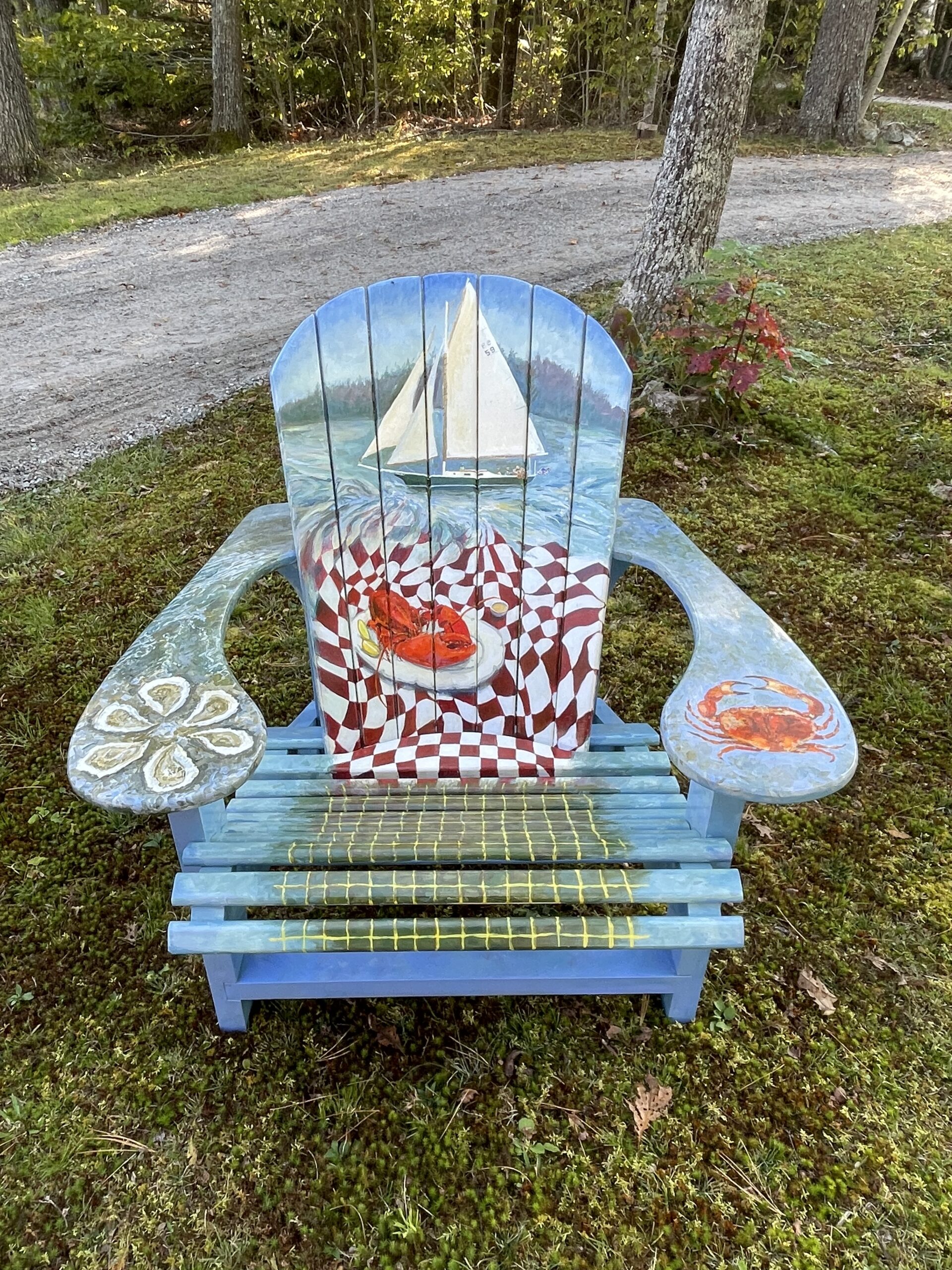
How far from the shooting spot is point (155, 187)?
8023 mm

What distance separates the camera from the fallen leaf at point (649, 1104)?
1577 millimetres

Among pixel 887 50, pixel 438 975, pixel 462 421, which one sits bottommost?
pixel 438 975

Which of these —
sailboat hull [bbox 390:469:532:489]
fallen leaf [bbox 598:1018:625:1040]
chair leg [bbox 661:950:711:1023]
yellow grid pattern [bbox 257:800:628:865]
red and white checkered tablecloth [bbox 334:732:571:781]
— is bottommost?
fallen leaf [bbox 598:1018:625:1040]

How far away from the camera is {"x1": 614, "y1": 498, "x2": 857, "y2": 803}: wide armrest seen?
1.23 metres

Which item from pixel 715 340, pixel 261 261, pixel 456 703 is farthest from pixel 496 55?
pixel 456 703

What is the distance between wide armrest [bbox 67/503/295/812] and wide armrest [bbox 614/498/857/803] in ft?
2.31

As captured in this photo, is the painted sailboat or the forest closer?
the painted sailboat

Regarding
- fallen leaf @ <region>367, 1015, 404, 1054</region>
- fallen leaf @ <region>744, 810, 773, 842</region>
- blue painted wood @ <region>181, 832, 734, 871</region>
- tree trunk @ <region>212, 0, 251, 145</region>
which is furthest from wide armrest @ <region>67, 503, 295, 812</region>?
tree trunk @ <region>212, 0, 251, 145</region>

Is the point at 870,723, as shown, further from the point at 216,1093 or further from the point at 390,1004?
the point at 216,1093

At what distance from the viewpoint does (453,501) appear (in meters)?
1.88

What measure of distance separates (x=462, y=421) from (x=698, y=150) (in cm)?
290

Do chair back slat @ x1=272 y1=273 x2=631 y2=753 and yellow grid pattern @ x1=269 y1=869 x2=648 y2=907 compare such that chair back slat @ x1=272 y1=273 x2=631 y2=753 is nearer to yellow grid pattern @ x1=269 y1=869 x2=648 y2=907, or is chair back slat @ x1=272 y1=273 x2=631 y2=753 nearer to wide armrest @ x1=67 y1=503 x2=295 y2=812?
wide armrest @ x1=67 y1=503 x2=295 y2=812

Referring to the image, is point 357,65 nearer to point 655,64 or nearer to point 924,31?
point 655,64

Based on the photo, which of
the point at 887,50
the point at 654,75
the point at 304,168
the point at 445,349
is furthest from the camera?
→ the point at 654,75
